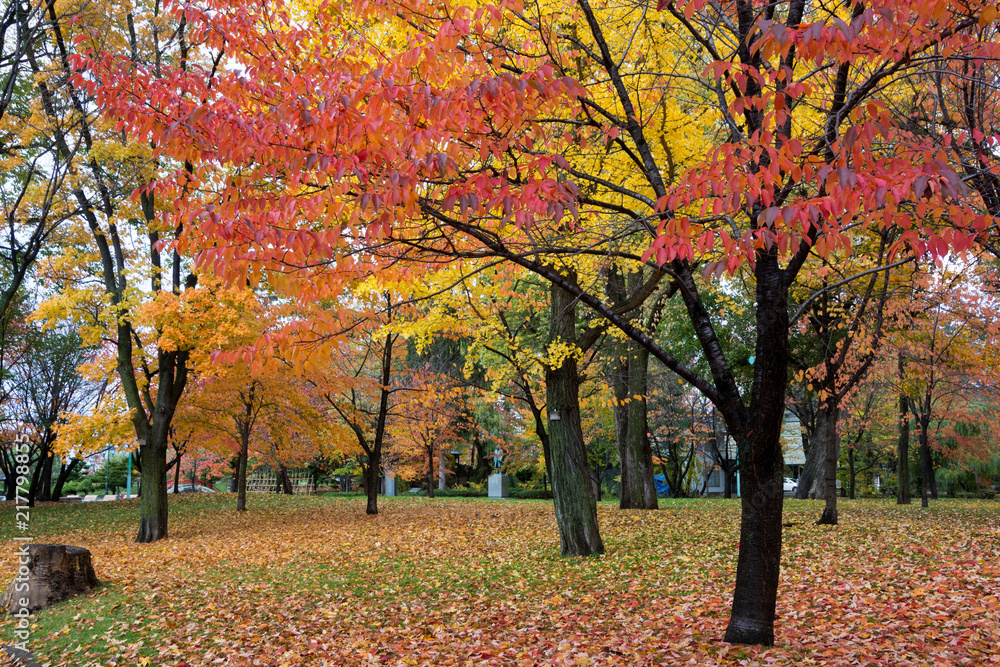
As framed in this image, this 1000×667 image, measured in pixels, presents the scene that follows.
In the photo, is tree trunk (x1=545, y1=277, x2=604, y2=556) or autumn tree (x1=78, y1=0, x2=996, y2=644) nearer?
autumn tree (x1=78, y1=0, x2=996, y2=644)

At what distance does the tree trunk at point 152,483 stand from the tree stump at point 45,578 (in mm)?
5244

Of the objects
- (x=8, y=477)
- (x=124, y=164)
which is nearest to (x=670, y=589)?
(x=124, y=164)

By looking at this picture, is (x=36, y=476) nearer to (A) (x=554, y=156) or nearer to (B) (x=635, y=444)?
(B) (x=635, y=444)

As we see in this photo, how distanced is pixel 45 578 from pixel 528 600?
5.86 metres

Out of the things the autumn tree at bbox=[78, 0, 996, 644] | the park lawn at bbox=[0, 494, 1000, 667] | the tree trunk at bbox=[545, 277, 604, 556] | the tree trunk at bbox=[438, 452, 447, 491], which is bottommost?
the tree trunk at bbox=[438, 452, 447, 491]

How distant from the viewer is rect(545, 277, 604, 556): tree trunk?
365 inches

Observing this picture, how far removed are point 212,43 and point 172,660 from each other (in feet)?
18.1

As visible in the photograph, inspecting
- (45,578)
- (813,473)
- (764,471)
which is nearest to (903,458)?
(813,473)

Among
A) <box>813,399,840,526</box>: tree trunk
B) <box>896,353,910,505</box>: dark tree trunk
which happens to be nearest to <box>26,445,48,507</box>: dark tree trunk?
<box>813,399,840,526</box>: tree trunk

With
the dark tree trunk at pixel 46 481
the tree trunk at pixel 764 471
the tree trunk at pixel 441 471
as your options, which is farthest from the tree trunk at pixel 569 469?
the dark tree trunk at pixel 46 481

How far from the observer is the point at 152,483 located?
505 inches

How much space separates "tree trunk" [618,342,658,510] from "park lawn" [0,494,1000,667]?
14.1 ft

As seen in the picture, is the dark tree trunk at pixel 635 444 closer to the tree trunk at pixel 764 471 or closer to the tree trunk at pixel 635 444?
the tree trunk at pixel 635 444

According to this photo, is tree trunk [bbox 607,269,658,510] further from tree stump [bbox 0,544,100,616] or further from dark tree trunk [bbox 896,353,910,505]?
tree stump [bbox 0,544,100,616]
